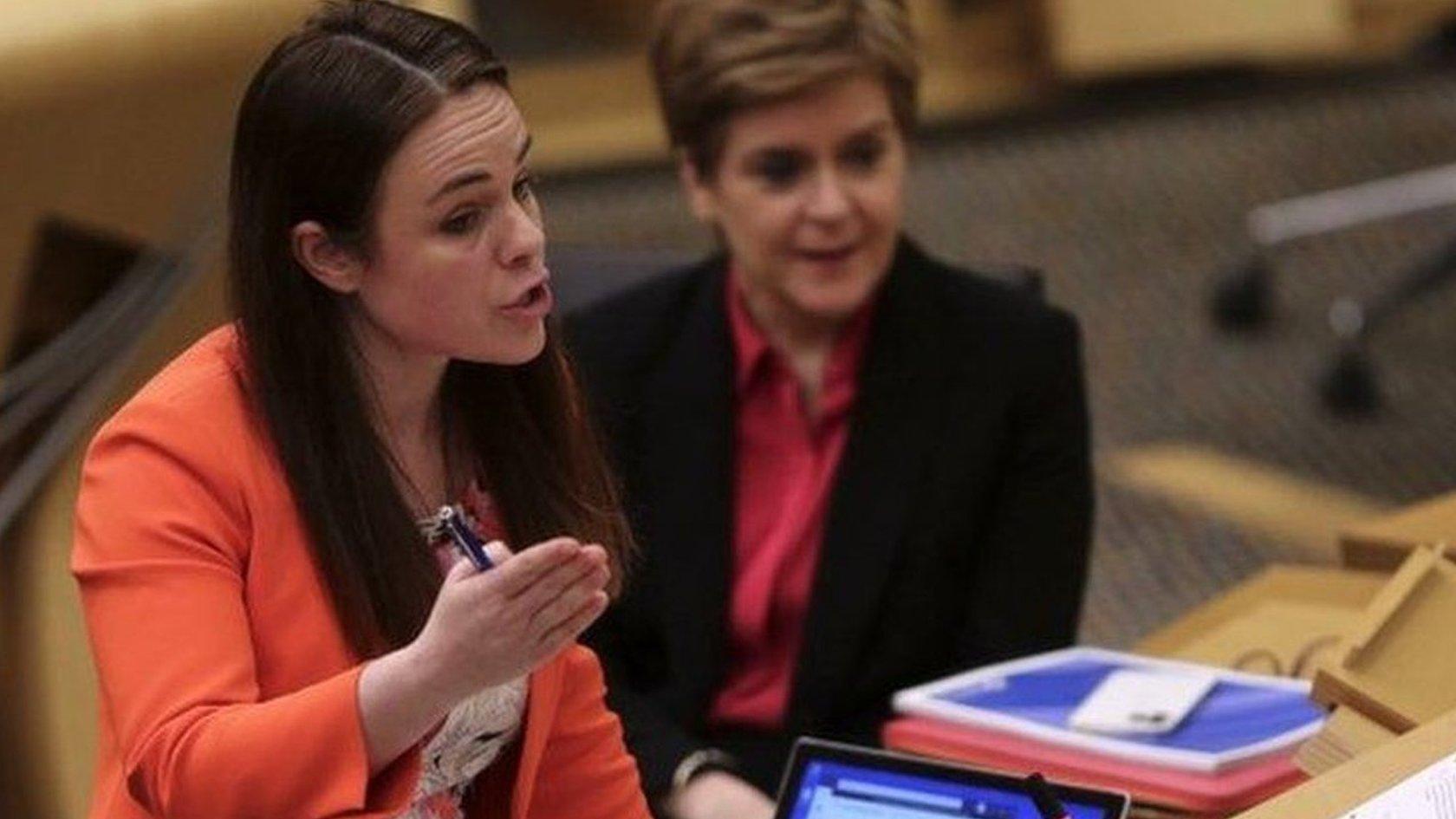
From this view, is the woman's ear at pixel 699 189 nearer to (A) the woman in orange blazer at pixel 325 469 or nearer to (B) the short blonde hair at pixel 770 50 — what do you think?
(B) the short blonde hair at pixel 770 50

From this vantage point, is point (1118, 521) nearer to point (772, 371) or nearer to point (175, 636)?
point (772, 371)

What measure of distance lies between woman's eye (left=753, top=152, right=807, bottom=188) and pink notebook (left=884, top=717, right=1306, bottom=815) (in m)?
0.45

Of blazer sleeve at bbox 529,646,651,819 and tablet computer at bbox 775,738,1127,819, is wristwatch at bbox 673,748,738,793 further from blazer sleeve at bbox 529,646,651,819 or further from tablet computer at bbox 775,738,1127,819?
blazer sleeve at bbox 529,646,651,819

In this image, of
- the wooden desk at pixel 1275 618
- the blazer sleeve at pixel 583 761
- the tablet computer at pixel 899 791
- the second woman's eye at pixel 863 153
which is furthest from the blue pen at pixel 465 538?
the wooden desk at pixel 1275 618

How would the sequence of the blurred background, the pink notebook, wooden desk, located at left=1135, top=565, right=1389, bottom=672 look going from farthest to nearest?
the blurred background, wooden desk, located at left=1135, top=565, right=1389, bottom=672, the pink notebook

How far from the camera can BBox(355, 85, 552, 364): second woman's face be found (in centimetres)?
158

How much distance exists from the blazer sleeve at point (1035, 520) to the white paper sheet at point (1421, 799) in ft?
2.28

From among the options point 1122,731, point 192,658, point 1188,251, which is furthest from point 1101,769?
point 1188,251

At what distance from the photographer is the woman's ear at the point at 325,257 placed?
160 centimetres

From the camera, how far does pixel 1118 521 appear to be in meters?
4.14

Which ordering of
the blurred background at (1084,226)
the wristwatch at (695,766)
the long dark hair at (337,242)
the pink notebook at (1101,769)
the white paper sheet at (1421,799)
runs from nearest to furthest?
1. the long dark hair at (337,242)
2. the white paper sheet at (1421,799)
3. the pink notebook at (1101,769)
4. the wristwatch at (695,766)
5. the blurred background at (1084,226)

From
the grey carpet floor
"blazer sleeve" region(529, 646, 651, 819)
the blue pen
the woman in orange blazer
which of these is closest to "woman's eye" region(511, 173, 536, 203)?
the woman in orange blazer

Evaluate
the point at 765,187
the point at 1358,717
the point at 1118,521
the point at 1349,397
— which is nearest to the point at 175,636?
the point at 1358,717

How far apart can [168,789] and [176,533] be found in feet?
0.43
